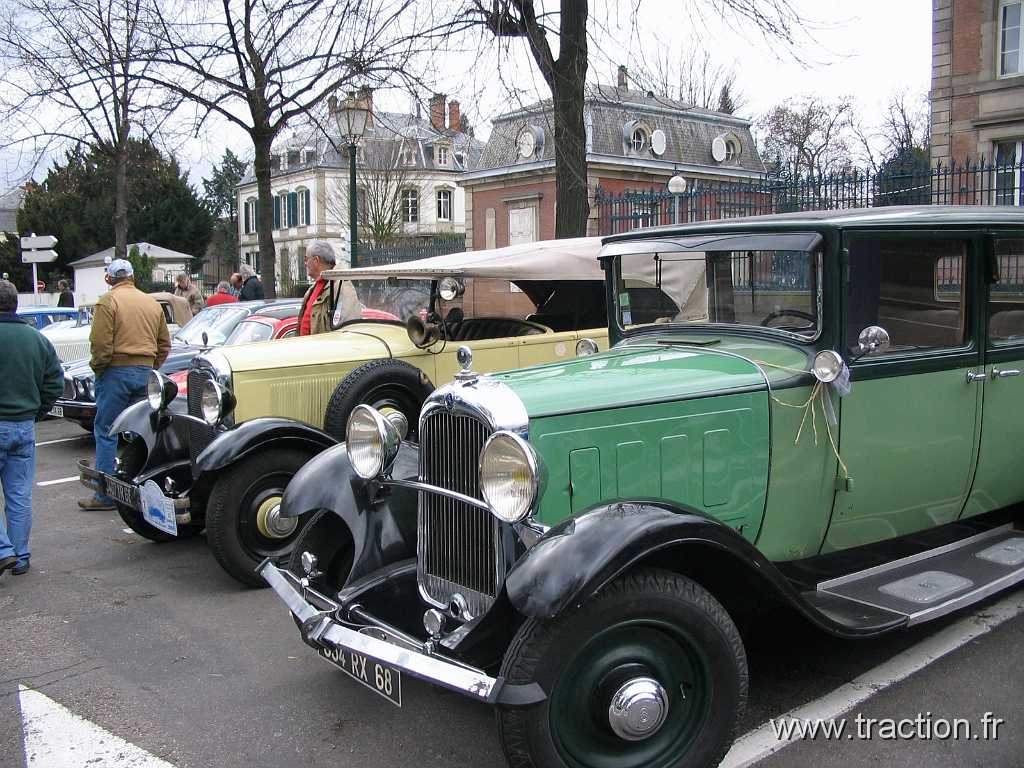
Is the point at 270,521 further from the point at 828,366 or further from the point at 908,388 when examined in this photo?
the point at 908,388

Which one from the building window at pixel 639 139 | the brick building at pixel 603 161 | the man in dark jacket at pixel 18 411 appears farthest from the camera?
the building window at pixel 639 139

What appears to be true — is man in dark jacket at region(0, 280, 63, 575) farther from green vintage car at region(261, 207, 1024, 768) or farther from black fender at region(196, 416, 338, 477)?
green vintage car at region(261, 207, 1024, 768)

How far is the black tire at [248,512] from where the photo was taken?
493 centimetres

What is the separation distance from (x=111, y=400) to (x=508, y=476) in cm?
463

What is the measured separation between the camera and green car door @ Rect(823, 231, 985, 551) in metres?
3.72

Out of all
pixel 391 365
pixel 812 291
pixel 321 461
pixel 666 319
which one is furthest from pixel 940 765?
pixel 391 365

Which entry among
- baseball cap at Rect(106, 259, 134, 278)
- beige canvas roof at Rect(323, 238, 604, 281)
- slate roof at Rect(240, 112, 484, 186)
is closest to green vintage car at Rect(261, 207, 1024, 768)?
beige canvas roof at Rect(323, 238, 604, 281)

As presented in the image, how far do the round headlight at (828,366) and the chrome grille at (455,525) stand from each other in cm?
138

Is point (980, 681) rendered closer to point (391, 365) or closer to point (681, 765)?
point (681, 765)

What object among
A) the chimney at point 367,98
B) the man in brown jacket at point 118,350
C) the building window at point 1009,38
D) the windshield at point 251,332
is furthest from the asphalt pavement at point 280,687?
the building window at point 1009,38

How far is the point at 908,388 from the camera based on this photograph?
3.84 meters

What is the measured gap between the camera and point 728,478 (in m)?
3.42

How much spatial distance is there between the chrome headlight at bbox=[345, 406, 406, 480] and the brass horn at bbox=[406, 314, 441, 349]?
2543 mm

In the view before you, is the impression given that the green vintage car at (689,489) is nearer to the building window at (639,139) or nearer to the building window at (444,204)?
the building window at (639,139)
